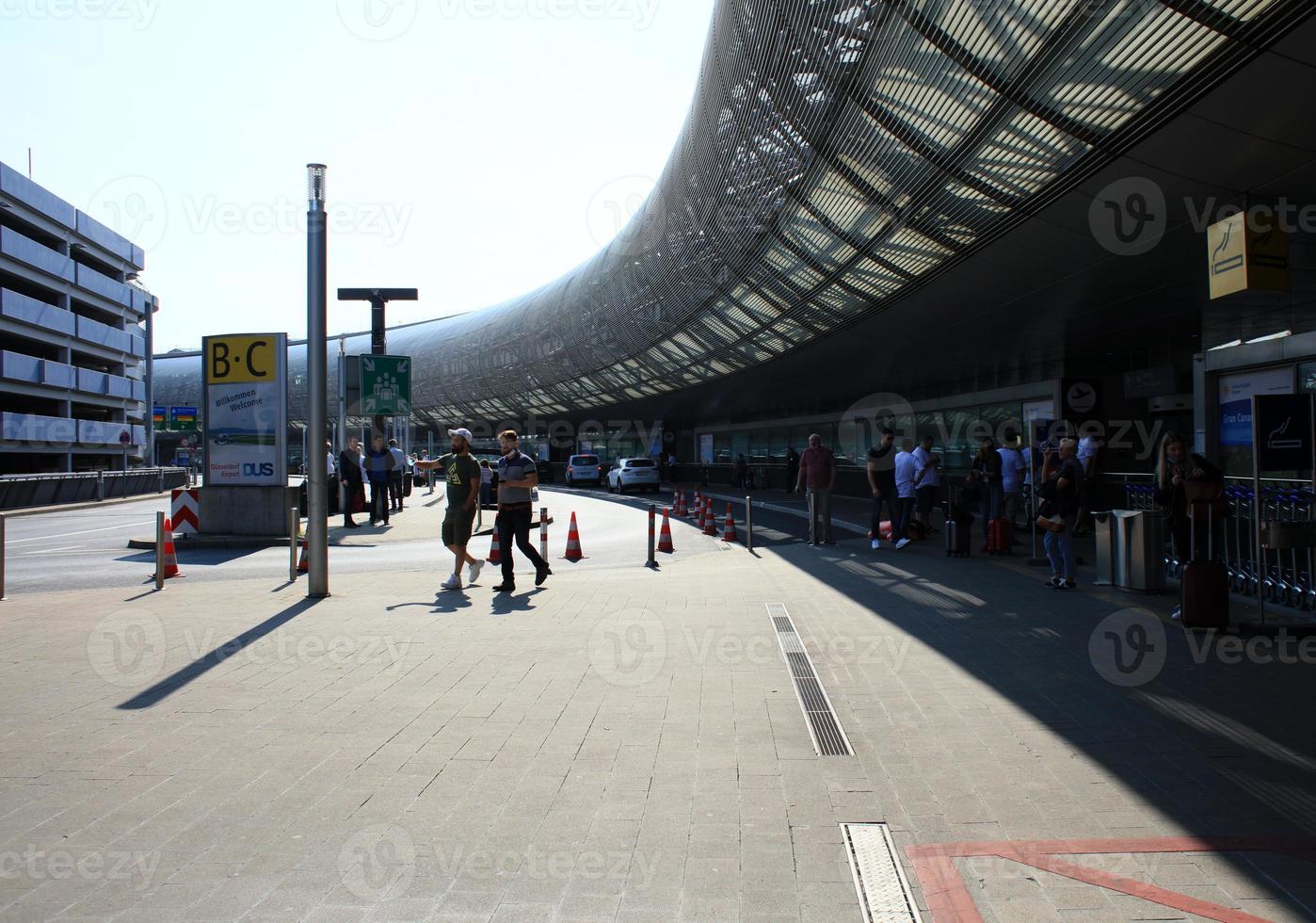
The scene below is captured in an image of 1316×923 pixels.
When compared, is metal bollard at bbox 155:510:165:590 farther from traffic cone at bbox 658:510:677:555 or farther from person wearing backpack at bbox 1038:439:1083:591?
person wearing backpack at bbox 1038:439:1083:591

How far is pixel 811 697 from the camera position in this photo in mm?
5871

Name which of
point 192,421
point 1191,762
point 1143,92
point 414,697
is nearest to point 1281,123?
point 1143,92

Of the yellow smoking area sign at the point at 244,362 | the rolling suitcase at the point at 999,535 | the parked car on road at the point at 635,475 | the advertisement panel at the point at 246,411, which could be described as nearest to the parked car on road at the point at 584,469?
the parked car on road at the point at 635,475

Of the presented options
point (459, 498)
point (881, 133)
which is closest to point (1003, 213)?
point (881, 133)

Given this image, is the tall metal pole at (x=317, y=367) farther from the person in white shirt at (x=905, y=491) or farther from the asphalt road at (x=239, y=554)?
the person in white shirt at (x=905, y=491)

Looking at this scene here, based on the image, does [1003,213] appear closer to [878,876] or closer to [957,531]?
[957,531]

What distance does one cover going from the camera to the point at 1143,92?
27.7 feet

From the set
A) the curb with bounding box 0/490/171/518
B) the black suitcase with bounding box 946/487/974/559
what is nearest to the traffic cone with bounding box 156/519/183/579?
the black suitcase with bounding box 946/487/974/559

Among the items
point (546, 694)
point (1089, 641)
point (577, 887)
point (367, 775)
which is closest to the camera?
point (577, 887)

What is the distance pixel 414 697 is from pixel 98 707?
173 centimetres

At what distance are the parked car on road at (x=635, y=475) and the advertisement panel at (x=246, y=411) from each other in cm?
2155

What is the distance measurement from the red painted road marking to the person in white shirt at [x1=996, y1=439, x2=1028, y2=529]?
11234mm

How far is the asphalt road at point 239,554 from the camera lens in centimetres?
1227

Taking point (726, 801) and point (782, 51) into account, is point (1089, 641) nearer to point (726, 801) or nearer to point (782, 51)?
point (726, 801)
